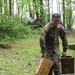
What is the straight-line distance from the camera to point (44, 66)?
7.10 meters

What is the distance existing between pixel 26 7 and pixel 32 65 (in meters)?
24.5

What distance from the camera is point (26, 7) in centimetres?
3528

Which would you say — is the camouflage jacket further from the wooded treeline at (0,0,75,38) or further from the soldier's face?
the wooded treeline at (0,0,75,38)

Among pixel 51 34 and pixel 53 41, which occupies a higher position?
pixel 51 34

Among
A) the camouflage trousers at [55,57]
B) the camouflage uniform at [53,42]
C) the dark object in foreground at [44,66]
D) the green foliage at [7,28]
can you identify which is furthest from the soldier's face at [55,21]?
the green foliage at [7,28]

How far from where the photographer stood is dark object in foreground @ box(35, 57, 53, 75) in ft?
22.9

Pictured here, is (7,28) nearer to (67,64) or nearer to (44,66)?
(67,64)

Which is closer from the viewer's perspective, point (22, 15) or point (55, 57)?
point (55, 57)

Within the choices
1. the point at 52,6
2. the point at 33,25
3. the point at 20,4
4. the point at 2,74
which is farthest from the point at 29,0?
the point at 2,74

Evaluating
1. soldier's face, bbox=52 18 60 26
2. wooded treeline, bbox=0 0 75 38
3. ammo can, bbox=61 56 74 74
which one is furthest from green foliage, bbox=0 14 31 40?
soldier's face, bbox=52 18 60 26

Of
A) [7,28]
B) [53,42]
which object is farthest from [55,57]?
[7,28]

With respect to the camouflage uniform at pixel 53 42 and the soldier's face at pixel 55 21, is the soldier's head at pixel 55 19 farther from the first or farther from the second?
the camouflage uniform at pixel 53 42

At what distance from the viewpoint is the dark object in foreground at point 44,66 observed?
6.97 meters

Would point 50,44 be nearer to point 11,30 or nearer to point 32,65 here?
point 32,65
